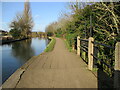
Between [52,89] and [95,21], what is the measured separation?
574 cm

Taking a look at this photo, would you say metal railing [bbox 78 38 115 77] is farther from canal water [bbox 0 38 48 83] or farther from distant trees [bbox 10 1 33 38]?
distant trees [bbox 10 1 33 38]

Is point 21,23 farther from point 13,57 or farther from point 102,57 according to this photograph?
point 102,57

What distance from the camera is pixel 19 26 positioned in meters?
43.6

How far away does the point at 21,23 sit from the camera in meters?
43.8

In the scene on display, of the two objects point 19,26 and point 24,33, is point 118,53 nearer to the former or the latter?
point 19,26

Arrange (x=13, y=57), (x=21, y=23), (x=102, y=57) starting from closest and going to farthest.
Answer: (x=102, y=57)
(x=13, y=57)
(x=21, y=23)

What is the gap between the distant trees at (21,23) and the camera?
1600 inches

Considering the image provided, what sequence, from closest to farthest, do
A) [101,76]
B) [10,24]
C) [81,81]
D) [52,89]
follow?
[52,89]
[81,81]
[101,76]
[10,24]

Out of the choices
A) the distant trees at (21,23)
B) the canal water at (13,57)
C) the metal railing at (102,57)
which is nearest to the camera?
the metal railing at (102,57)

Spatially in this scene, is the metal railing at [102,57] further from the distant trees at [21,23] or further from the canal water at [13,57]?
the distant trees at [21,23]

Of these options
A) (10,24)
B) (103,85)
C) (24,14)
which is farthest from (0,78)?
(24,14)

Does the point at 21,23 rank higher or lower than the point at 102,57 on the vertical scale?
higher

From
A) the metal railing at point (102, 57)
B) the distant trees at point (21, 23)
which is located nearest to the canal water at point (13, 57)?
the metal railing at point (102, 57)

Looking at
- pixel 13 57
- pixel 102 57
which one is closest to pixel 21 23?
pixel 13 57
